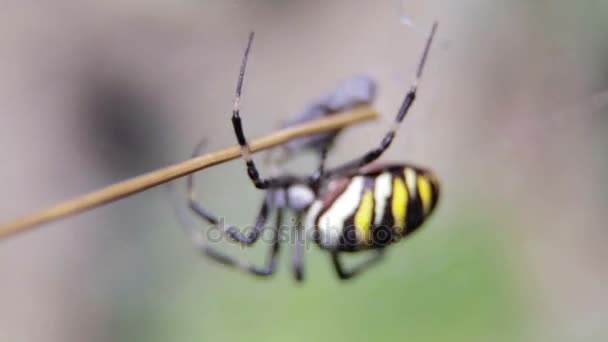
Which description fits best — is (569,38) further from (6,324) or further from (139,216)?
(6,324)

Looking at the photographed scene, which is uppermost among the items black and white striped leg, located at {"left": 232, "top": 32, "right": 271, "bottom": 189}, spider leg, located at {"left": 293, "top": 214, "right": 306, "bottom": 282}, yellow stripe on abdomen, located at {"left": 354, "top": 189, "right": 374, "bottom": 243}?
black and white striped leg, located at {"left": 232, "top": 32, "right": 271, "bottom": 189}

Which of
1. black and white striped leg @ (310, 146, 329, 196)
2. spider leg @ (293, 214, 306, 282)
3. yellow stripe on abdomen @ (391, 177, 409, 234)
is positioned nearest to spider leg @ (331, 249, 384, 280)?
spider leg @ (293, 214, 306, 282)

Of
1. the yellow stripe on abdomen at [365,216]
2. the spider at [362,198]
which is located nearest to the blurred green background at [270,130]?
the spider at [362,198]

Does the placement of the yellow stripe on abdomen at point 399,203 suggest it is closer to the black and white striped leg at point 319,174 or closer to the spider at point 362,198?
the spider at point 362,198

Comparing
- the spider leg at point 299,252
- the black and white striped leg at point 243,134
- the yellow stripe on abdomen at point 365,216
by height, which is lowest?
the spider leg at point 299,252

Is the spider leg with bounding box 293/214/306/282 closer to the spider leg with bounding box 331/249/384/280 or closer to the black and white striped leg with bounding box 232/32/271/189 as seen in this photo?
the spider leg with bounding box 331/249/384/280

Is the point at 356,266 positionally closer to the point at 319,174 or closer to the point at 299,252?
the point at 299,252
